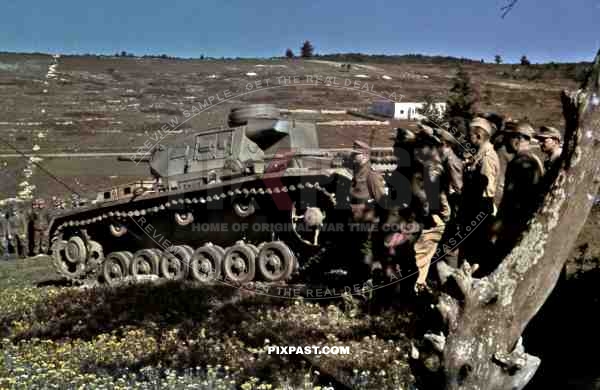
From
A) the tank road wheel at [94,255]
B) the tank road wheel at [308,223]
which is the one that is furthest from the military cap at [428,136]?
the tank road wheel at [94,255]

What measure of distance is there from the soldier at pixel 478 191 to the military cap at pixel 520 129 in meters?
0.22

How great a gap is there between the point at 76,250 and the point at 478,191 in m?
9.08

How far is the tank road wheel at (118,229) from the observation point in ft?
46.1

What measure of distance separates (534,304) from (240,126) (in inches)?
388

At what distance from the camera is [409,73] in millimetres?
37281

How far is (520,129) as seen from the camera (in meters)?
8.20

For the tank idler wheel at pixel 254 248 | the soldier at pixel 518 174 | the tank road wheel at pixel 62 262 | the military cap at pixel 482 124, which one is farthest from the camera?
the tank road wheel at pixel 62 262

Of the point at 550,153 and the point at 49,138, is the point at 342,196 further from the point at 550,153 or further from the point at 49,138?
the point at 49,138

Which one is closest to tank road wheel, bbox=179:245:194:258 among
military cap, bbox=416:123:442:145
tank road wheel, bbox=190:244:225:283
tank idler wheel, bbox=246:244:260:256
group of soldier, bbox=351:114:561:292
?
tank road wheel, bbox=190:244:225:283

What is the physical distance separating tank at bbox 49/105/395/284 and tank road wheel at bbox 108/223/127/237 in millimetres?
26

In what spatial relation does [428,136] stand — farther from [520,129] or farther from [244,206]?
[244,206]

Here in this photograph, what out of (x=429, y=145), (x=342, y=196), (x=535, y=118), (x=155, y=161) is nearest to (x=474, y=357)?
(x=429, y=145)

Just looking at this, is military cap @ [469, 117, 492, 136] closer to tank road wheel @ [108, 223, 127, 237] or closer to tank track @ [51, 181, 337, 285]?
tank track @ [51, 181, 337, 285]

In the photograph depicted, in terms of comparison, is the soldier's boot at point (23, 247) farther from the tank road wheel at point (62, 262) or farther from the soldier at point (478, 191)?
the soldier at point (478, 191)
